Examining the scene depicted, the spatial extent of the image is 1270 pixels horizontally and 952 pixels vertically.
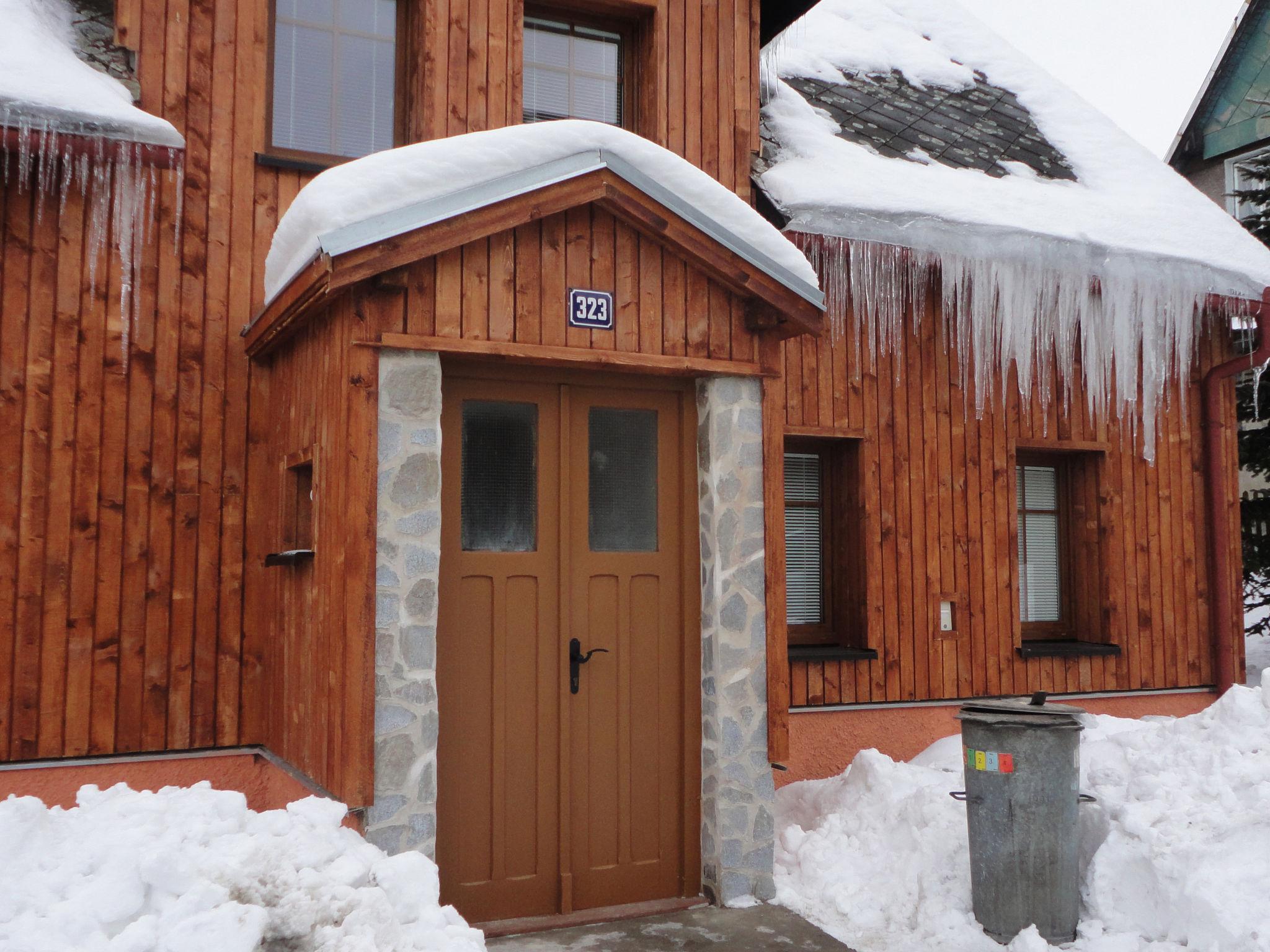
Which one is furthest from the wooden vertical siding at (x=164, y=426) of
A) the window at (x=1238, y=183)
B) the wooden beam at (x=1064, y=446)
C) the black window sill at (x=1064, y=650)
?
the window at (x=1238, y=183)

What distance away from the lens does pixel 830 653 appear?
6.90m

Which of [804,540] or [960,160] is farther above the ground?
[960,160]

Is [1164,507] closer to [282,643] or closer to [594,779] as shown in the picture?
[594,779]

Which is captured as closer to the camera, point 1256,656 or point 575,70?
point 575,70

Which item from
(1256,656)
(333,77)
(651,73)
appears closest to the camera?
(333,77)

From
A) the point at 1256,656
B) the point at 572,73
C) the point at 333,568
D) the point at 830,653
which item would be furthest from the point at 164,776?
the point at 1256,656

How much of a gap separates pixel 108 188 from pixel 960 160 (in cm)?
557

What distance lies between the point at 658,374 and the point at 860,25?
570cm

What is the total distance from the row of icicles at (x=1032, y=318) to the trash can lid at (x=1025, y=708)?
117 inches

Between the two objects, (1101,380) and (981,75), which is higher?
(981,75)

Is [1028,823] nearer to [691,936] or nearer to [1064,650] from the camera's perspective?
[691,936]

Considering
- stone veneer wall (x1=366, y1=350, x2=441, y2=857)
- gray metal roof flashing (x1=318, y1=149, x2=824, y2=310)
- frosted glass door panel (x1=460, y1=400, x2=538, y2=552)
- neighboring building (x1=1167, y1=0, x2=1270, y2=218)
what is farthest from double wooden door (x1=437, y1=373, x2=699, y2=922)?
neighboring building (x1=1167, y1=0, x2=1270, y2=218)

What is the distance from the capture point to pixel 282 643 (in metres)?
5.20

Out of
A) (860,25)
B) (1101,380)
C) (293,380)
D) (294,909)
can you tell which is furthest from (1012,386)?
(294,909)
